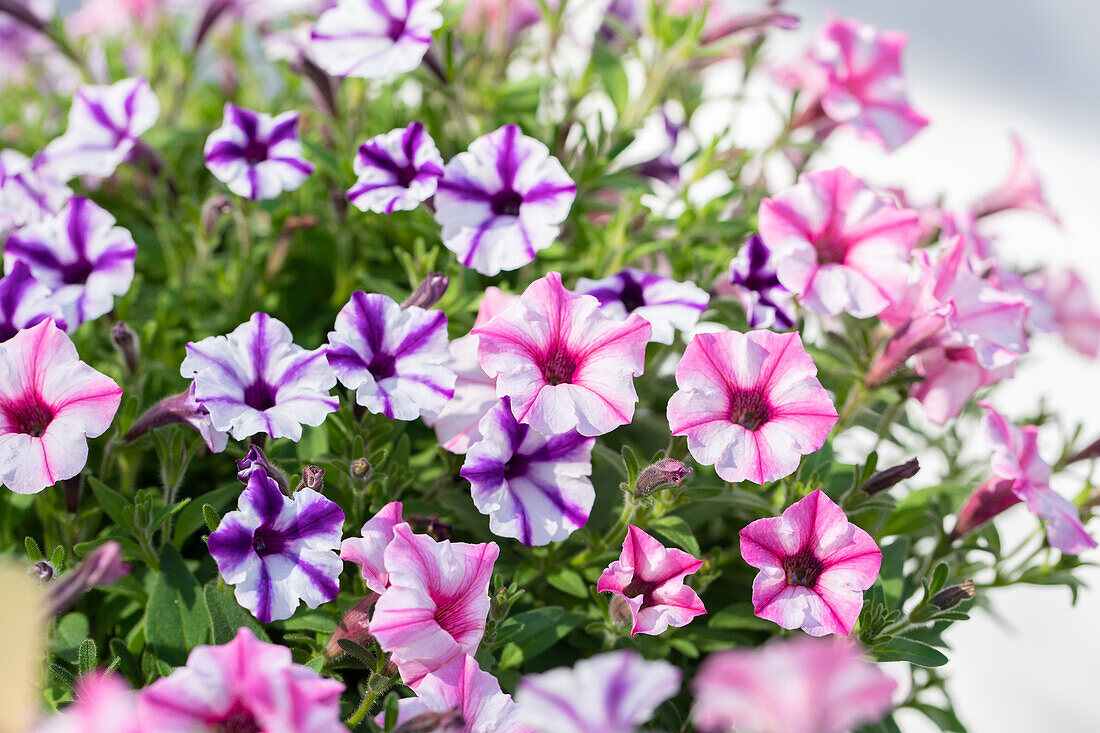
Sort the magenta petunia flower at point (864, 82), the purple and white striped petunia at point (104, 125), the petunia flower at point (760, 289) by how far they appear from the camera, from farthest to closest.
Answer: the magenta petunia flower at point (864, 82) → the purple and white striped petunia at point (104, 125) → the petunia flower at point (760, 289)

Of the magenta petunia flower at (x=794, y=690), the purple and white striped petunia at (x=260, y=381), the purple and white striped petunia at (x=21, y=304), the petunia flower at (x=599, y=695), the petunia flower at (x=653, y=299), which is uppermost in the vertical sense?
the magenta petunia flower at (x=794, y=690)

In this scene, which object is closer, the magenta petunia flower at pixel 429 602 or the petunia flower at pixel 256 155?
the magenta petunia flower at pixel 429 602

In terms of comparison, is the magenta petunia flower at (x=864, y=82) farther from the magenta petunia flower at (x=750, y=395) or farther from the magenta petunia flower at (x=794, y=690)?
the magenta petunia flower at (x=794, y=690)

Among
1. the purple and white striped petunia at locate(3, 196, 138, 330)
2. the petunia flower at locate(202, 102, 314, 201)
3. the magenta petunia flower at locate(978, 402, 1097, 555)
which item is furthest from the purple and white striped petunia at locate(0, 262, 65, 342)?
the magenta petunia flower at locate(978, 402, 1097, 555)

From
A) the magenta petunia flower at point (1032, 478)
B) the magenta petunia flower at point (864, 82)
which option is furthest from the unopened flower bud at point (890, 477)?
the magenta petunia flower at point (864, 82)

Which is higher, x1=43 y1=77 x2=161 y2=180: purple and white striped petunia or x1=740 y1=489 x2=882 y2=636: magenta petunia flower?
x1=43 y1=77 x2=161 y2=180: purple and white striped petunia

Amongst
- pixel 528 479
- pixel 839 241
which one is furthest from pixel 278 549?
pixel 839 241

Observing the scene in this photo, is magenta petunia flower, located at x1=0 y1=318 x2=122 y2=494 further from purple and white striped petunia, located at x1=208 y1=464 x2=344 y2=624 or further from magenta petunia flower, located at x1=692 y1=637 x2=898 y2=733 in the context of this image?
magenta petunia flower, located at x1=692 y1=637 x2=898 y2=733
